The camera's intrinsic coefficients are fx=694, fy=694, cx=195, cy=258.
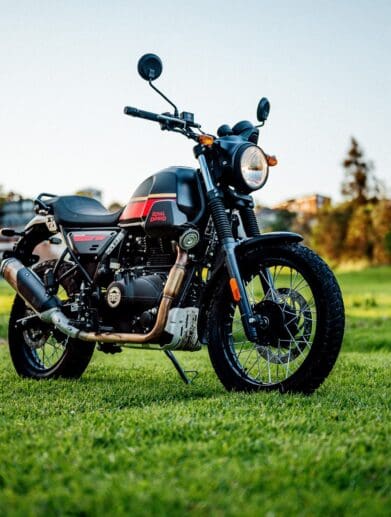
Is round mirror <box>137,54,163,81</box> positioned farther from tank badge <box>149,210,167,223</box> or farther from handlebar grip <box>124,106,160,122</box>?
tank badge <box>149,210,167,223</box>

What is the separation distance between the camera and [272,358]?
393 cm

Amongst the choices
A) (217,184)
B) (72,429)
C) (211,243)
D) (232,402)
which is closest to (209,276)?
(211,243)

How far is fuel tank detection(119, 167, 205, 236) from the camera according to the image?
13.8ft

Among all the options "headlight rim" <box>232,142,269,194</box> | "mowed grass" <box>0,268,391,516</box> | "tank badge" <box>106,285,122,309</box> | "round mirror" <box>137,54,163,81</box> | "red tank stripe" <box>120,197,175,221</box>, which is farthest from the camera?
"tank badge" <box>106,285,122,309</box>

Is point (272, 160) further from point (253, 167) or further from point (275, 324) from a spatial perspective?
point (275, 324)

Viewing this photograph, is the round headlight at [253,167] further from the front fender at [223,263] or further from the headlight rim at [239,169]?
the front fender at [223,263]

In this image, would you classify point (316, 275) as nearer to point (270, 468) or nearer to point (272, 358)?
point (272, 358)

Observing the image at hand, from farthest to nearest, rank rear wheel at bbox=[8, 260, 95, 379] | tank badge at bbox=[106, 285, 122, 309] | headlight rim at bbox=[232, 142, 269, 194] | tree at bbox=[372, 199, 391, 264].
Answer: tree at bbox=[372, 199, 391, 264], rear wheel at bbox=[8, 260, 95, 379], tank badge at bbox=[106, 285, 122, 309], headlight rim at bbox=[232, 142, 269, 194]

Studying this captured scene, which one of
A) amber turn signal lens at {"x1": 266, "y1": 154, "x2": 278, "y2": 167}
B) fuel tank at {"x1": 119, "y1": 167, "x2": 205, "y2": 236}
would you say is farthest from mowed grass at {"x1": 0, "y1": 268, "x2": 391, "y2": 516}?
amber turn signal lens at {"x1": 266, "y1": 154, "x2": 278, "y2": 167}

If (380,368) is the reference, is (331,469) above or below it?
above

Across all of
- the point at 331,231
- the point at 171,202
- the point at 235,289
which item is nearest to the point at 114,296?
the point at 171,202

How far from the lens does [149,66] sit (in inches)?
165

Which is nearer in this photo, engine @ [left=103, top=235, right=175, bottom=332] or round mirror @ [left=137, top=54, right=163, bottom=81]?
round mirror @ [left=137, top=54, right=163, bottom=81]

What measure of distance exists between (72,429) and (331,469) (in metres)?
1.15
